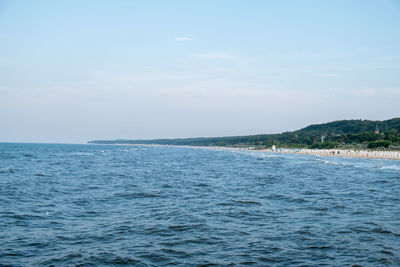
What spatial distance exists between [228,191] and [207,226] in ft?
31.8

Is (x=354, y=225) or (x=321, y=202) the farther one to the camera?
(x=321, y=202)

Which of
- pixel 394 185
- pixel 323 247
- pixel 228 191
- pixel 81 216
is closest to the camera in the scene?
pixel 323 247

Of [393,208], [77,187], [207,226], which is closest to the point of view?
[207,226]

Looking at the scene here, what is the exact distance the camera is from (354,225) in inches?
520

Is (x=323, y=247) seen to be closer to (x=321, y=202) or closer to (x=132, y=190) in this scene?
(x=321, y=202)

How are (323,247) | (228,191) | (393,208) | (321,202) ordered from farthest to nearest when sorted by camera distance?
(228,191) → (321,202) → (393,208) → (323,247)

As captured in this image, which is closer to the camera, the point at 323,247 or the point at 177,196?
the point at 323,247

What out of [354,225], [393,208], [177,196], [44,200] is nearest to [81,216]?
[44,200]

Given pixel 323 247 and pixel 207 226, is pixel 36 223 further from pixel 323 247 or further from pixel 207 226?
pixel 323 247

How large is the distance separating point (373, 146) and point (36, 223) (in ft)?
345

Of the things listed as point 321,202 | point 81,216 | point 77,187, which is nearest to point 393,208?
point 321,202

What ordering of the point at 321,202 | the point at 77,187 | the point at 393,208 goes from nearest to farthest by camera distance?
1. the point at 393,208
2. the point at 321,202
3. the point at 77,187

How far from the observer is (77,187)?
950 inches

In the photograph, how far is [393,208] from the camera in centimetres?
1669
